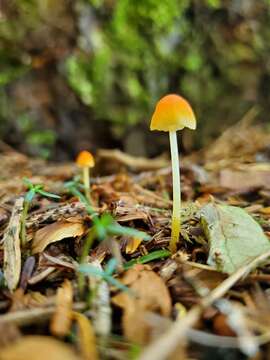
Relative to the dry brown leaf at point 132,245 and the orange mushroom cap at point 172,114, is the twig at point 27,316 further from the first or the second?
the orange mushroom cap at point 172,114

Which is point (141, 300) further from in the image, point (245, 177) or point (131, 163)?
point (131, 163)

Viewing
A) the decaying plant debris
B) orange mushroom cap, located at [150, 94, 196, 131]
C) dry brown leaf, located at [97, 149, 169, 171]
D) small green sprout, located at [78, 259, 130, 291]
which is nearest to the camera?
the decaying plant debris

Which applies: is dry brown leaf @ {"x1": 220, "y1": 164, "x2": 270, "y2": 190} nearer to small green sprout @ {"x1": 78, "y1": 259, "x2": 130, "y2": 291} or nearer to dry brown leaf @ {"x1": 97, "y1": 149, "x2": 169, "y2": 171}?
dry brown leaf @ {"x1": 97, "y1": 149, "x2": 169, "y2": 171}

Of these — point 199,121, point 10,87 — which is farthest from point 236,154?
point 10,87

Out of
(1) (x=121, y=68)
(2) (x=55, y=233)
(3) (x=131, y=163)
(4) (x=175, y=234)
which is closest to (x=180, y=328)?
(4) (x=175, y=234)

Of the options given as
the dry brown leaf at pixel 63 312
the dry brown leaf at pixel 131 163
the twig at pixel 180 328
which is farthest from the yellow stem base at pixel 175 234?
the dry brown leaf at pixel 131 163

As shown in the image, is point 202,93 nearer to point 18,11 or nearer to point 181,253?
point 18,11

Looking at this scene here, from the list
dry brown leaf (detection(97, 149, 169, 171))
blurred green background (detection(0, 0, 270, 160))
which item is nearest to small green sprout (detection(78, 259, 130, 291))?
dry brown leaf (detection(97, 149, 169, 171))
